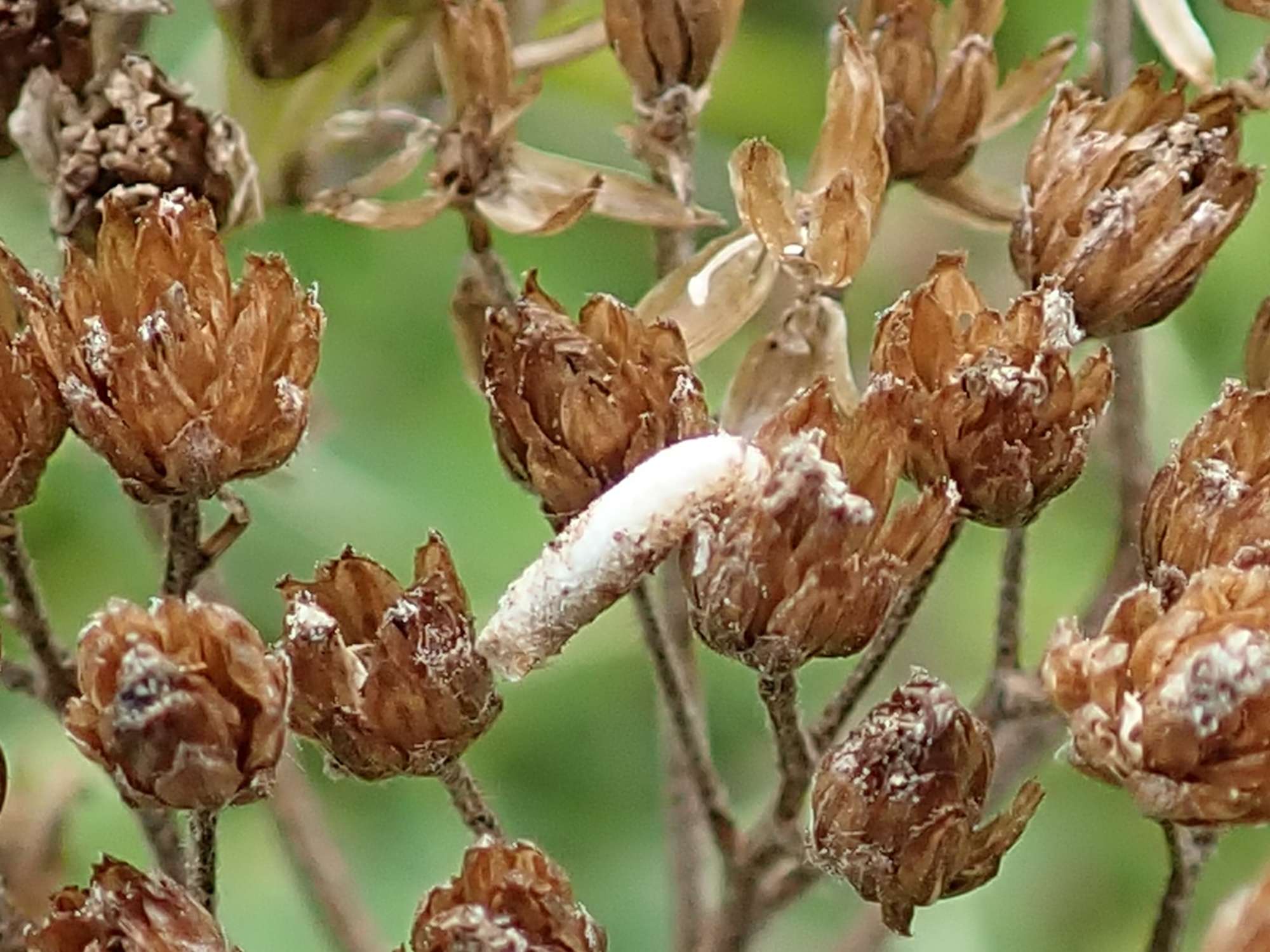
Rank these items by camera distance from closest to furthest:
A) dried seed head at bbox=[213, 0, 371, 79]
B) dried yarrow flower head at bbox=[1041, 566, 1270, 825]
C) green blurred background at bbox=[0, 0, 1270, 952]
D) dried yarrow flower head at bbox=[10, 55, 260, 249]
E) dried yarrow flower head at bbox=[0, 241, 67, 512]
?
dried yarrow flower head at bbox=[1041, 566, 1270, 825] < dried yarrow flower head at bbox=[0, 241, 67, 512] < dried yarrow flower head at bbox=[10, 55, 260, 249] < dried seed head at bbox=[213, 0, 371, 79] < green blurred background at bbox=[0, 0, 1270, 952]

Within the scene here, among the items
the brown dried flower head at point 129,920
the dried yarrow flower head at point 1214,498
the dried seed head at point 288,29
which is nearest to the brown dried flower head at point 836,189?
the dried yarrow flower head at point 1214,498

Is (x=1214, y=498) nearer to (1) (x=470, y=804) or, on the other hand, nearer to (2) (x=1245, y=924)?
(2) (x=1245, y=924)

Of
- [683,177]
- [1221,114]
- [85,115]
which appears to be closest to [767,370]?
[683,177]

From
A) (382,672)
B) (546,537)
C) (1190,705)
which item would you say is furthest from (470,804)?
(546,537)

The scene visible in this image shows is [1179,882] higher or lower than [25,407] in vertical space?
lower

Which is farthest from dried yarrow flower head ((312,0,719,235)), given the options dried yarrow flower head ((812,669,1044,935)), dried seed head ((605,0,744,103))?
dried yarrow flower head ((812,669,1044,935))

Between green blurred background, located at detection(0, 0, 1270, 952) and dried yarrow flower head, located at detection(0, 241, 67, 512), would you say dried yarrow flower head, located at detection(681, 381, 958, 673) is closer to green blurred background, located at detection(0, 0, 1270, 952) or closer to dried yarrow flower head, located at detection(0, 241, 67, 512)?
dried yarrow flower head, located at detection(0, 241, 67, 512)
